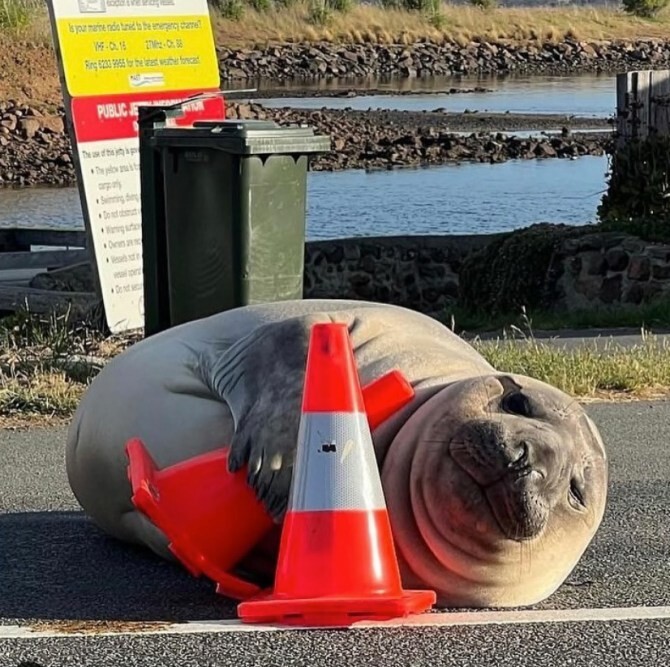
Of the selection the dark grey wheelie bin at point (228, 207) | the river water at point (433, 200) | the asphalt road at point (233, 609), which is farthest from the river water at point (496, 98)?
the asphalt road at point (233, 609)

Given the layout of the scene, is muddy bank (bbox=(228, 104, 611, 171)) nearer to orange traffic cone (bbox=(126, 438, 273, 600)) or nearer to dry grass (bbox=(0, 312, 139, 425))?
dry grass (bbox=(0, 312, 139, 425))

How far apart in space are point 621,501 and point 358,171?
1326 inches

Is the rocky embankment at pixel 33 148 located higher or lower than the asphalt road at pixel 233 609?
lower

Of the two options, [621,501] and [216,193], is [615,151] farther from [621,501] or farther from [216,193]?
[621,501]

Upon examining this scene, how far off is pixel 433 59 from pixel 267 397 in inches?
3137

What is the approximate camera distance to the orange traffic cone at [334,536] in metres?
4.35

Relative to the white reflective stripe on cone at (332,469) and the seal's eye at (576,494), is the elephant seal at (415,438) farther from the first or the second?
the white reflective stripe on cone at (332,469)

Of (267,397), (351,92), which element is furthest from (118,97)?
(351,92)

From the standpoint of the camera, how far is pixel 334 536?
4398mm

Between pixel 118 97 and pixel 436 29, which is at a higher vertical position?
pixel 118 97

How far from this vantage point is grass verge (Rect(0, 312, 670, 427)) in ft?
28.3

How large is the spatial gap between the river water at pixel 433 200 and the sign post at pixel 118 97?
13677mm

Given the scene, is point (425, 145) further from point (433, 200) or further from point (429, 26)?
point (429, 26)

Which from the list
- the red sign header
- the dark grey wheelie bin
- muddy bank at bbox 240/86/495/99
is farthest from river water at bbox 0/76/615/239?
muddy bank at bbox 240/86/495/99
